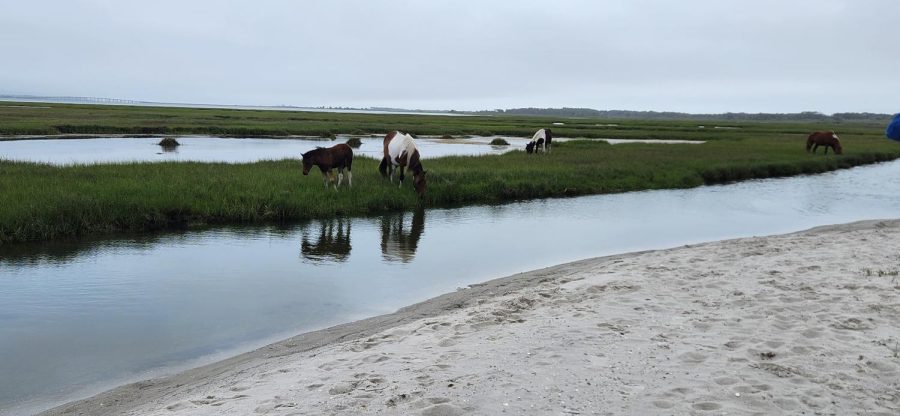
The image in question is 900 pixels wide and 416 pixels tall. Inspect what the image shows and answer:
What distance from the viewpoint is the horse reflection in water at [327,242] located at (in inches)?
507

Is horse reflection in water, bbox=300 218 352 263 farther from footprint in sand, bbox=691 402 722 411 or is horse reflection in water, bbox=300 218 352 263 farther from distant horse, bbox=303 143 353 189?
footprint in sand, bbox=691 402 722 411

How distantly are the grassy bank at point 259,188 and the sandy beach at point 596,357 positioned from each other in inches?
330

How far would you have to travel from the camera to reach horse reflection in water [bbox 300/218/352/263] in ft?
42.2

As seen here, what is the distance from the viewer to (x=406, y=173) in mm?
22094

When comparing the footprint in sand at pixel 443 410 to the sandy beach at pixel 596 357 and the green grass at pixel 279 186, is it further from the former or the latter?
the green grass at pixel 279 186

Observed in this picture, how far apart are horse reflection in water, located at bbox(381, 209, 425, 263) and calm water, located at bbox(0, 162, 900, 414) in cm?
6

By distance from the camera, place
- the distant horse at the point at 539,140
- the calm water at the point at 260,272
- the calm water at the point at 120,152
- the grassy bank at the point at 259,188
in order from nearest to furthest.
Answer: the calm water at the point at 260,272 → the grassy bank at the point at 259,188 → the calm water at the point at 120,152 → the distant horse at the point at 539,140

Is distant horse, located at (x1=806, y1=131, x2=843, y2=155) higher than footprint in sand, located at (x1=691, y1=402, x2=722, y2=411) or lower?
higher

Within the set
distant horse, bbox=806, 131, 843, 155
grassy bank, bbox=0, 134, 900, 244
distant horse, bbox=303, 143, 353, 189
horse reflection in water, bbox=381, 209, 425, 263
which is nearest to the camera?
horse reflection in water, bbox=381, 209, 425, 263

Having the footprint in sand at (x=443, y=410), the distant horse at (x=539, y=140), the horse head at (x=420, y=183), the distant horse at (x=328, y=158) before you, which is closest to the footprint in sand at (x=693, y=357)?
the footprint in sand at (x=443, y=410)

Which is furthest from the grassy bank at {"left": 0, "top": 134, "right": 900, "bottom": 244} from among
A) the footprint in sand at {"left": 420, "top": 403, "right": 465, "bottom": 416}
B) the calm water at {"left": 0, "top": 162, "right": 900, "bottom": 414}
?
the footprint in sand at {"left": 420, "top": 403, "right": 465, "bottom": 416}

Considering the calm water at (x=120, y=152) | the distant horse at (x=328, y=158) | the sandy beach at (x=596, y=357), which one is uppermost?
the distant horse at (x=328, y=158)

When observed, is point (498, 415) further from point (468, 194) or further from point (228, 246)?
point (468, 194)

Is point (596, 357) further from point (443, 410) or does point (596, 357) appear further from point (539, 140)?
point (539, 140)
